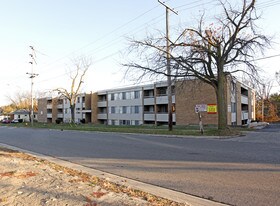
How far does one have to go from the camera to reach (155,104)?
46312 millimetres

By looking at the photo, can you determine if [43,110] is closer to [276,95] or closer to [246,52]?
[276,95]

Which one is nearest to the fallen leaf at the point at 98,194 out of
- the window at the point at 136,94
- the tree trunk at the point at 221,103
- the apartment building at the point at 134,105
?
the tree trunk at the point at 221,103

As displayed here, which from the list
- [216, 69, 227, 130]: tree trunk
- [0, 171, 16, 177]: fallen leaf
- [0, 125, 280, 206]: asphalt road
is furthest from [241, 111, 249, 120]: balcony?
[0, 171, 16, 177]: fallen leaf

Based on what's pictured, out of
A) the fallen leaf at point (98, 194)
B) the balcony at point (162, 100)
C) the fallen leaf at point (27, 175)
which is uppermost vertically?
the balcony at point (162, 100)

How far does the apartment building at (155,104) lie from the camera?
35188mm

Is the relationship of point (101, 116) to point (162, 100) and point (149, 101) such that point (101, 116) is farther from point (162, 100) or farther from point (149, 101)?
point (162, 100)

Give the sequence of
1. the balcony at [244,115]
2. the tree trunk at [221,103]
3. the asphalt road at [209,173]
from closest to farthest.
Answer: the asphalt road at [209,173], the tree trunk at [221,103], the balcony at [244,115]

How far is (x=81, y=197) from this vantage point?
5.00 meters

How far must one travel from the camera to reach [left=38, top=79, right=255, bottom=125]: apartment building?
3519cm

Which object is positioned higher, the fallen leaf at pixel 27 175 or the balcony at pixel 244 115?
the balcony at pixel 244 115

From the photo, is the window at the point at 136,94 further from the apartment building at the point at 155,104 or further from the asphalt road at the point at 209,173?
the asphalt road at the point at 209,173

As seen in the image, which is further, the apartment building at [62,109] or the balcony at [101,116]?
the apartment building at [62,109]

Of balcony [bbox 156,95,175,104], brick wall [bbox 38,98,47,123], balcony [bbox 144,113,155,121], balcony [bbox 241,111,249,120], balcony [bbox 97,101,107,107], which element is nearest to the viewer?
balcony [bbox 156,95,175,104]

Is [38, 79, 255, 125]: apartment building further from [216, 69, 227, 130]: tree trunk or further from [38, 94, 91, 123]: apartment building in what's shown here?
[216, 69, 227, 130]: tree trunk
